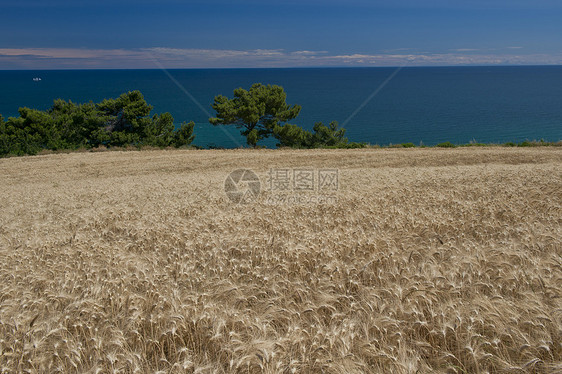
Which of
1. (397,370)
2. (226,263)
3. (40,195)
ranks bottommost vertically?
(40,195)

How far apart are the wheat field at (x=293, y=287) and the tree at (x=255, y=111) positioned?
32.9 meters

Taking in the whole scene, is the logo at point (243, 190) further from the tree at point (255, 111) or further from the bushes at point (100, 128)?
the bushes at point (100, 128)

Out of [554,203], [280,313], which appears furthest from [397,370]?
[554,203]

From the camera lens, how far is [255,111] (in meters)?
41.0

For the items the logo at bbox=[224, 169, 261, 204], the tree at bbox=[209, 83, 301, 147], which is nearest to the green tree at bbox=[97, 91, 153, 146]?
the tree at bbox=[209, 83, 301, 147]

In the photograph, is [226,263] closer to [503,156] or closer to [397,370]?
[397,370]

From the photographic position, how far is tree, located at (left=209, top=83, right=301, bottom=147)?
4075 centimetres

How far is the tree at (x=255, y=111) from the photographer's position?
40.8 metres

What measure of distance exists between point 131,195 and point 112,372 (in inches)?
394

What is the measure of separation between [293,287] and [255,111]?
38.2 m

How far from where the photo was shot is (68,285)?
448 cm

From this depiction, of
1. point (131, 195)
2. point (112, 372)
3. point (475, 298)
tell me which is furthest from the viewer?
point (131, 195)

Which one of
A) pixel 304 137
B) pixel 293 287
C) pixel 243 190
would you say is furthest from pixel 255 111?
pixel 293 287

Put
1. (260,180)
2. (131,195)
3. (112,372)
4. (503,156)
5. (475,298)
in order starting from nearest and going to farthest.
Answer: (112,372)
(475,298)
(131,195)
(260,180)
(503,156)
